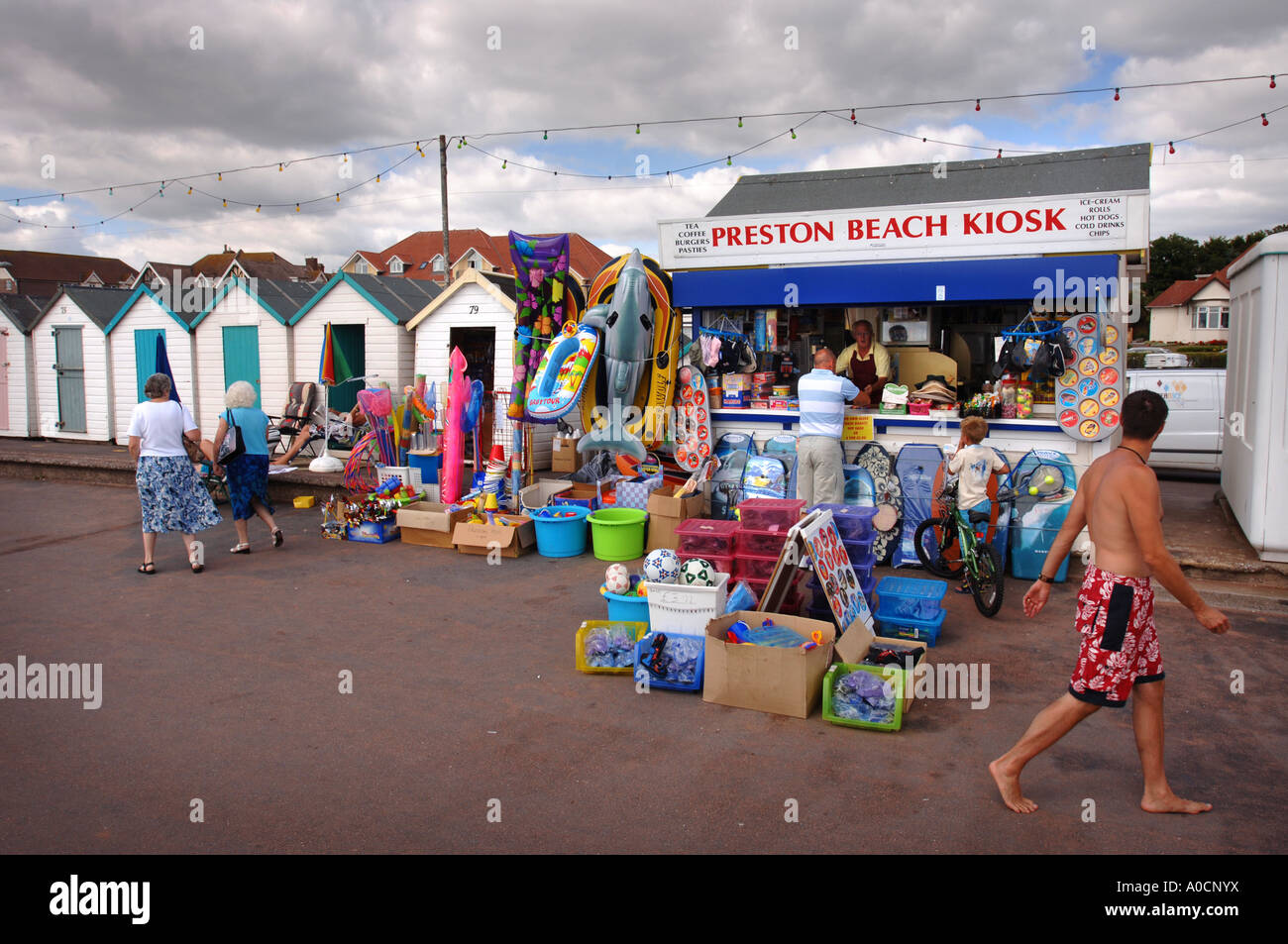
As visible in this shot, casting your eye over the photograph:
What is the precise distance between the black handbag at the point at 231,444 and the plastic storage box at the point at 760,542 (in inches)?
229

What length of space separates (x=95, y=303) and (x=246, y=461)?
36.5 feet

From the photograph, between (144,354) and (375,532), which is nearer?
(375,532)

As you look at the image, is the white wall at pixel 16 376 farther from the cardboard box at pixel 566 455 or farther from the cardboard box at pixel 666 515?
the cardboard box at pixel 666 515

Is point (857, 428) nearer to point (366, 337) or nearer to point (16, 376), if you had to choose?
point (366, 337)

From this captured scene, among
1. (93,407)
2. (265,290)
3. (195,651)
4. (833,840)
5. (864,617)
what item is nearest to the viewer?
(833,840)

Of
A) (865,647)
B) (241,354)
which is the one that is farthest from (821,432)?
(241,354)

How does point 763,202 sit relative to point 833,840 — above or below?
above

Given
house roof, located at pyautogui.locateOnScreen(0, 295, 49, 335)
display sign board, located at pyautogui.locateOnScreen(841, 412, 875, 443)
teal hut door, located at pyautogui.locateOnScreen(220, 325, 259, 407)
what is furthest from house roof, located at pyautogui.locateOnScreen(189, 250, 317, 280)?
display sign board, located at pyautogui.locateOnScreen(841, 412, 875, 443)

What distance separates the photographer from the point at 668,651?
240 inches

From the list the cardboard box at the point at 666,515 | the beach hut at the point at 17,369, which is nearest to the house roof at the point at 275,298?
the beach hut at the point at 17,369

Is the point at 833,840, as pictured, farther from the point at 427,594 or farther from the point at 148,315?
the point at 148,315

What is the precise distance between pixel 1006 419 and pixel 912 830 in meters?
5.87

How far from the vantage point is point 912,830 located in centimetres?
428

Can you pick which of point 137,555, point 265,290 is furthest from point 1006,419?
point 265,290
